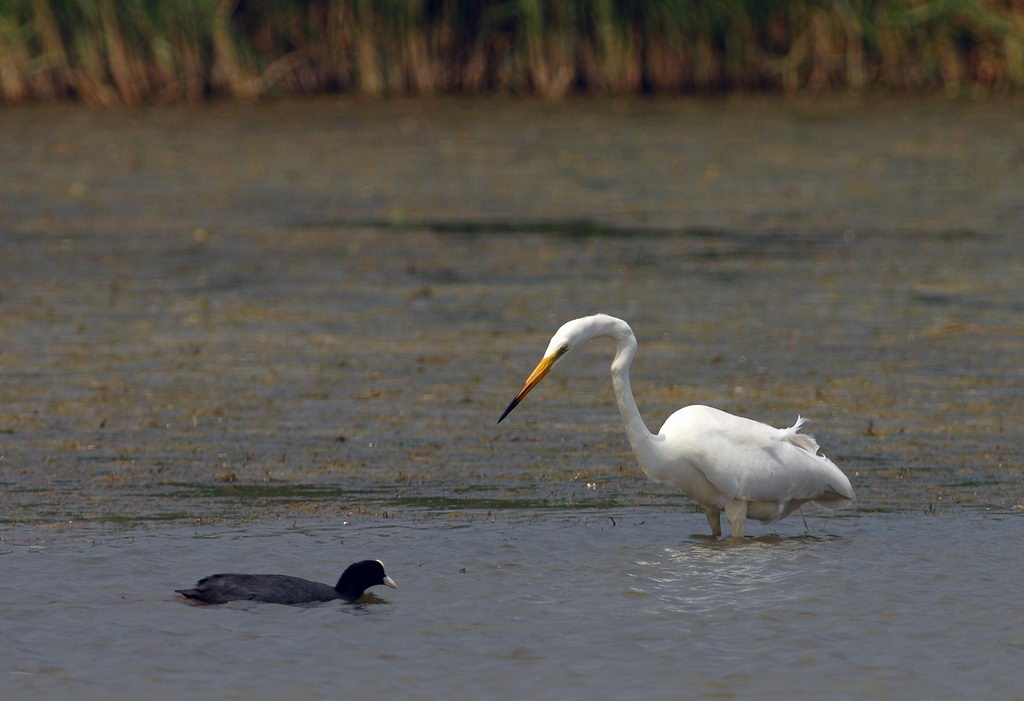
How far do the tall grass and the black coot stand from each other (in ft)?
59.8

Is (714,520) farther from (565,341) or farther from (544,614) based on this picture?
(544,614)

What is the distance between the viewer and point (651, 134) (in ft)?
77.8

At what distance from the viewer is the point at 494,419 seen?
384 inches

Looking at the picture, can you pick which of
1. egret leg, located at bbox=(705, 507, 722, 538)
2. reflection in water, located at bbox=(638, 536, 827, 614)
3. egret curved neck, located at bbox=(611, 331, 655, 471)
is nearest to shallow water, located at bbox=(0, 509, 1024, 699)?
reflection in water, located at bbox=(638, 536, 827, 614)

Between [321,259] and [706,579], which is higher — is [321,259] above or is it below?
above

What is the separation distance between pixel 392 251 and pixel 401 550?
28.0 feet

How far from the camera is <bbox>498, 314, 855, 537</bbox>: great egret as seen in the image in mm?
7531

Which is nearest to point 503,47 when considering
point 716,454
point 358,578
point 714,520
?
point 714,520

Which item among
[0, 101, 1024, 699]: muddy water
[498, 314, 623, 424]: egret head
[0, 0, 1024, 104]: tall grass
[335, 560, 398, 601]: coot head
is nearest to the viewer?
[0, 101, 1024, 699]: muddy water

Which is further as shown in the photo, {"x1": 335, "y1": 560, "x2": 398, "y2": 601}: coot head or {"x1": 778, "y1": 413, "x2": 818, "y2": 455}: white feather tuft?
{"x1": 778, "y1": 413, "x2": 818, "y2": 455}: white feather tuft

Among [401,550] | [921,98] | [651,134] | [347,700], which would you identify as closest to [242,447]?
[401,550]

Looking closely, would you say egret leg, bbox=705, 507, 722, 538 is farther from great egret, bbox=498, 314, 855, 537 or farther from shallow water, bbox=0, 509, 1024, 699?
shallow water, bbox=0, 509, 1024, 699

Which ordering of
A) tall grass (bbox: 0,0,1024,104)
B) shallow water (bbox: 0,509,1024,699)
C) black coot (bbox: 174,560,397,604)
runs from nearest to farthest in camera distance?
shallow water (bbox: 0,509,1024,699), black coot (bbox: 174,560,397,604), tall grass (bbox: 0,0,1024,104)

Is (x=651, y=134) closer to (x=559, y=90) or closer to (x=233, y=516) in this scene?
(x=559, y=90)
